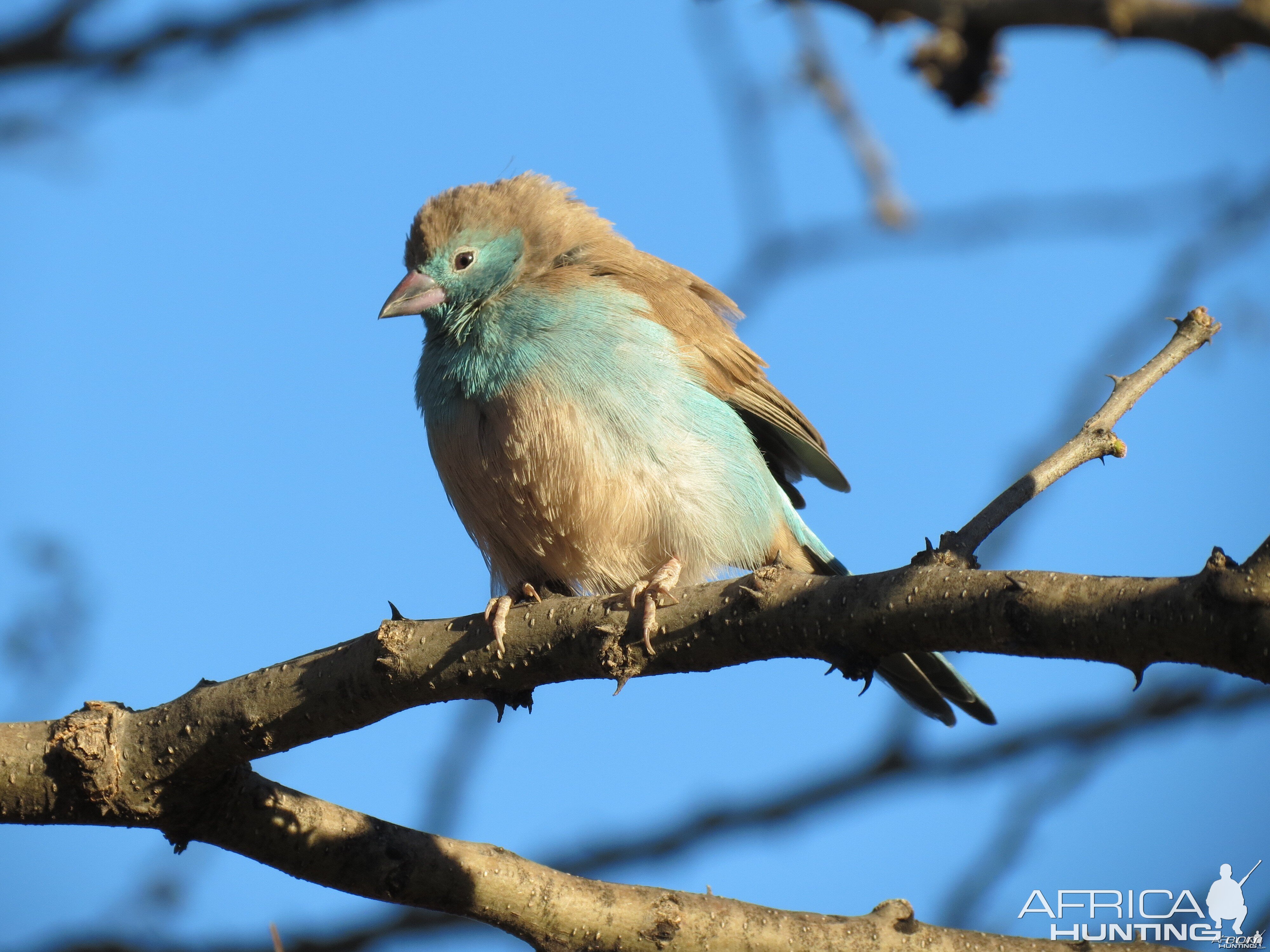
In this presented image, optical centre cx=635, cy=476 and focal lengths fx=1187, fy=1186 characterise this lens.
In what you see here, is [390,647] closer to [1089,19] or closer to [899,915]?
[899,915]

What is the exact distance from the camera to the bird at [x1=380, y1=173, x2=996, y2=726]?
431cm

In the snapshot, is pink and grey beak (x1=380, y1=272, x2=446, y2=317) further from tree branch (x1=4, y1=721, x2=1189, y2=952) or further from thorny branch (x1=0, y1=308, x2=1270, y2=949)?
tree branch (x1=4, y1=721, x2=1189, y2=952)

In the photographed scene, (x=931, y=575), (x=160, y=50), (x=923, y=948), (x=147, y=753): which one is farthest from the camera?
(x=160, y=50)

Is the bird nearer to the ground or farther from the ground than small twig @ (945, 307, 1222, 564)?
farther from the ground

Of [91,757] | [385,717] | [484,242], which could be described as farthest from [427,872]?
[484,242]

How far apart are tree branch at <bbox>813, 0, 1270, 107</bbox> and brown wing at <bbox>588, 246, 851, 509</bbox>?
6.83 ft

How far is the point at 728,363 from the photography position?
4.98 meters

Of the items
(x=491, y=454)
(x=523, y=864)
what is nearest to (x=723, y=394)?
(x=491, y=454)

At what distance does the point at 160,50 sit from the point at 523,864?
9.46ft

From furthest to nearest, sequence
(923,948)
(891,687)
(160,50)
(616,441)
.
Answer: (891,687) → (616,441) → (160,50) → (923,948)

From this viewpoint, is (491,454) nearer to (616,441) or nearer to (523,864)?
(616,441)

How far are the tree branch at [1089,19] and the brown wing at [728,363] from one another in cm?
208

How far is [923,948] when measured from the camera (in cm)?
283

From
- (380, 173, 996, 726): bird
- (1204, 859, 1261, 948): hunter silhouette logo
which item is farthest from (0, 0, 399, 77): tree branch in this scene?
(1204, 859, 1261, 948): hunter silhouette logo
